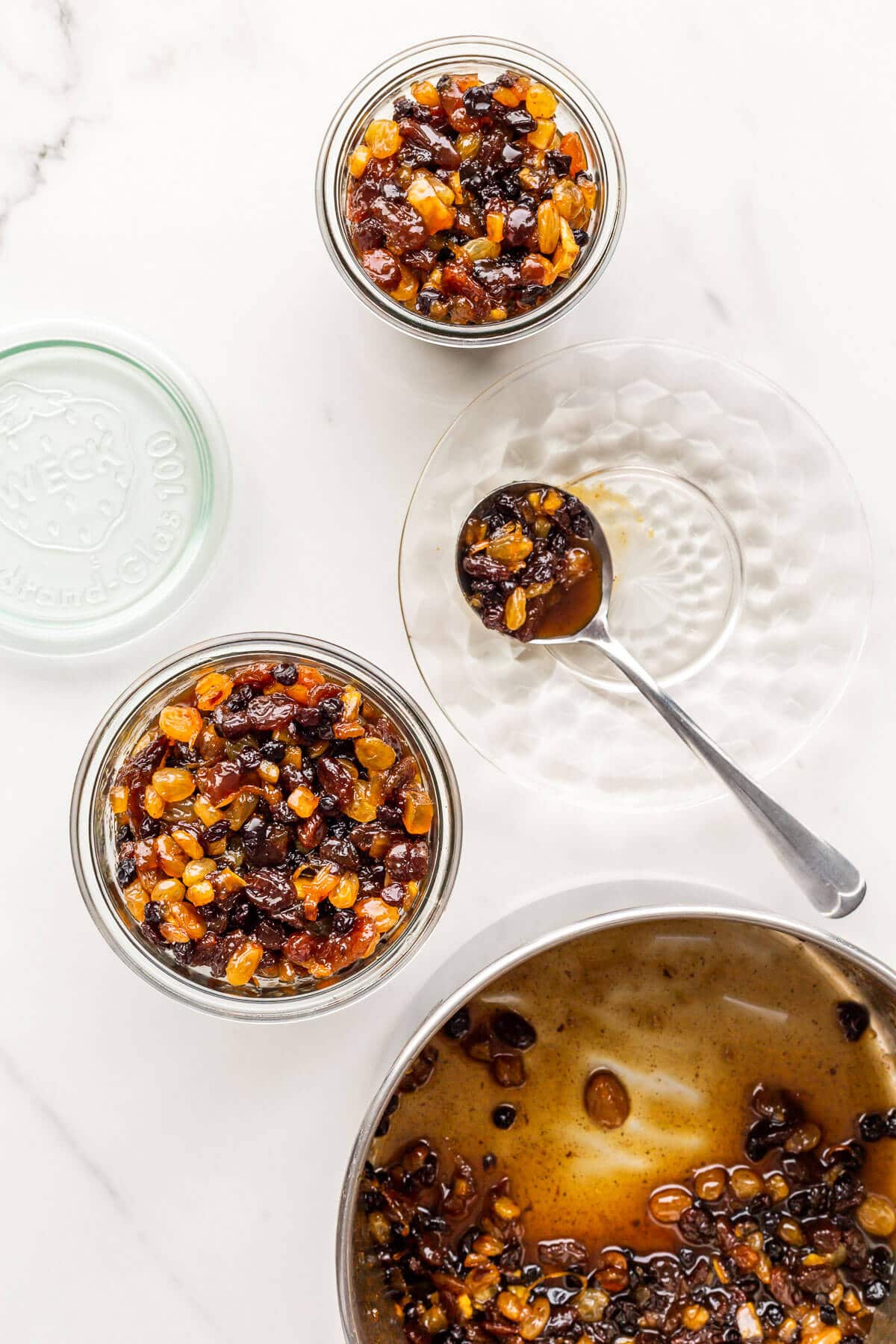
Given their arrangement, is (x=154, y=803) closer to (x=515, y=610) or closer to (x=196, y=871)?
(x=196, y=871)

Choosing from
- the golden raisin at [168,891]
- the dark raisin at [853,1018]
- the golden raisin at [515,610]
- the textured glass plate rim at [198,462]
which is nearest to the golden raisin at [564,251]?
the golden raisin at [515,610]

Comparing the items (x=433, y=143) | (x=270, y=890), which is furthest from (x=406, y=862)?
(x=433, y=143)

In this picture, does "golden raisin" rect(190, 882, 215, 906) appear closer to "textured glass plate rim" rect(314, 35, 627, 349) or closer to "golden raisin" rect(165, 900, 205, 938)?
"golden raisin" rect(165, 900, 205, 938)

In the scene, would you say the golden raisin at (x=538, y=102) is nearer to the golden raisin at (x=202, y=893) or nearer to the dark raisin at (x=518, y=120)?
the dark raisin at (x=518, y=120)

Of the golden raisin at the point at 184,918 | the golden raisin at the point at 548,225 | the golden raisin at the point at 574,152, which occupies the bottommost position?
the golden raisin at the point at 184,918

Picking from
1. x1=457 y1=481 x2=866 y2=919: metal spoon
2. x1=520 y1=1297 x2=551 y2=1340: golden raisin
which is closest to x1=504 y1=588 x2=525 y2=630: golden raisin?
x1=457 y1=481 x2=866 y2=919: metal spoon

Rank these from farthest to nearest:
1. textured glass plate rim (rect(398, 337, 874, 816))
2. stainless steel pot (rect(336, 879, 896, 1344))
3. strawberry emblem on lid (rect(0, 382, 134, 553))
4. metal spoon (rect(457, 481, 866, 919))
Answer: strawberry emblem on lid (rect(0, 382, 134, 553)), textured glass plate rim (rect(398, 337, 874, 816)), metal spoon (rect(457, 481, 866, 919)), stainless steel pot (rect(336, 879, 896, 1344))

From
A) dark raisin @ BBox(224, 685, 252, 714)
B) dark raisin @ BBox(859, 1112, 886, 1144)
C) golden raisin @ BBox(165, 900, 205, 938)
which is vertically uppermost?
dark raisin @ BBox(224, 685, 252, 714)
